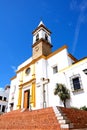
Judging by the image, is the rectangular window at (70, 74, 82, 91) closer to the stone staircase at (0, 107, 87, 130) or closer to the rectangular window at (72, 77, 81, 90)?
the rectangular window at (72, 77, 81, 90)

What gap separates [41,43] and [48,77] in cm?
756

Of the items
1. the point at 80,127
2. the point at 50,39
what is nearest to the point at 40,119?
the point at 80,127

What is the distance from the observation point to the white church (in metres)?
15.1

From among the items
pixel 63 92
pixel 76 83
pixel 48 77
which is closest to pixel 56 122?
pixel 63 92

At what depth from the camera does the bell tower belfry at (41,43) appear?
2352 centimetres

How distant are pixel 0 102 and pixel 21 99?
14447 millimetres

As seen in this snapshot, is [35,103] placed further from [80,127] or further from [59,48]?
[80,127]

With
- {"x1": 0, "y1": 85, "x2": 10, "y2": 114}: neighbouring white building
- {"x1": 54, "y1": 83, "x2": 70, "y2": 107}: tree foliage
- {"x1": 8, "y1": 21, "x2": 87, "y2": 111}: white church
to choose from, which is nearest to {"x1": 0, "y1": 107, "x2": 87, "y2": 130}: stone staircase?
{"x1": 8, "y1": 21, "x2": 87, "y2": 111}: white church

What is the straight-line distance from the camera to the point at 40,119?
8.00 m

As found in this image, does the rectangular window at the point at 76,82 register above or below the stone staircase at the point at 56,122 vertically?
above

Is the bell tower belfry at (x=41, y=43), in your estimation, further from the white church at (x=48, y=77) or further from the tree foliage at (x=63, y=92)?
the tree foliage at (x=63, y=92)

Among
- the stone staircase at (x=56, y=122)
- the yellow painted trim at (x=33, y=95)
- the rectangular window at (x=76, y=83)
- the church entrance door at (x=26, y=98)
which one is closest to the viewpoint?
the stone staircase at (x=56, y=122)

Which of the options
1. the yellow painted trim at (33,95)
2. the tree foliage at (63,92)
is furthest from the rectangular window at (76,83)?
the yellow painted trim at (33,95)

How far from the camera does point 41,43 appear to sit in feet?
78.7
